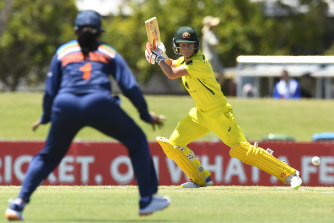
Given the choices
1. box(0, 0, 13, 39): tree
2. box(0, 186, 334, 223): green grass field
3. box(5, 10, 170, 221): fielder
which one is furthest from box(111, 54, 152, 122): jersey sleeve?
box(0, 0, 13, 39): tree

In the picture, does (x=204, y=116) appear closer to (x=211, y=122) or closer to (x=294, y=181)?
(x=211, y=122)

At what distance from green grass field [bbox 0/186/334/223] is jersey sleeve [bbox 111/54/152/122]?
40.2 inches

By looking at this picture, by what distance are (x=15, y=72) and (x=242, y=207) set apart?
37443mm

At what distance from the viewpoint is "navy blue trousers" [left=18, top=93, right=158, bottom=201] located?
7.76 m

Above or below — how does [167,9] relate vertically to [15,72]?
above

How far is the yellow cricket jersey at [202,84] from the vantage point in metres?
10.4

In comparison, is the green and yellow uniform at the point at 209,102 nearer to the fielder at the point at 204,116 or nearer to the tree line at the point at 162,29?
the fielder at the point at 204,116

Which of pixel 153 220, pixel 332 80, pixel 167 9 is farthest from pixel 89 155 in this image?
pixel 167 9

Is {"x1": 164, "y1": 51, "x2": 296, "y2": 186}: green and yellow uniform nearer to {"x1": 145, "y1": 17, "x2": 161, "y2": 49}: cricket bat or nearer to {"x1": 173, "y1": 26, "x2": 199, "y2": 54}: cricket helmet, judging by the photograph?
{"x1": 173, "y1": 26, "x2": 199, "y2": 54}: cricket helmet

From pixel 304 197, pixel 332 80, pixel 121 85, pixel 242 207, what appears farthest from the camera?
pixel 332 80

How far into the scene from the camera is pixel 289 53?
44844 mm

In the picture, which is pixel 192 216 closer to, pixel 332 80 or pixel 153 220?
pixel 153 220

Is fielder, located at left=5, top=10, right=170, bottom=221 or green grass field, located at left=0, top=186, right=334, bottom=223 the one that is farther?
green grass field, located at left=0, top=186, right=334, bottom=223

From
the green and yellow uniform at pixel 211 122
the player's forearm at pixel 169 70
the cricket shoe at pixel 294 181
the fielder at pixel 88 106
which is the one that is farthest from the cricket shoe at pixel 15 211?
the cricket shoe at pixel 294 181
